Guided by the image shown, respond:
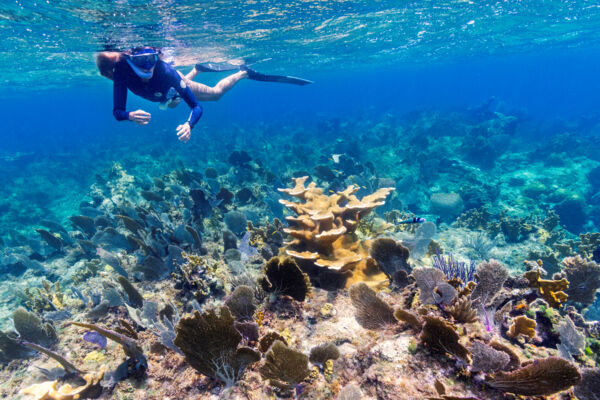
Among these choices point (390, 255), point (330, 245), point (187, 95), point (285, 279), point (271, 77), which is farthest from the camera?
point (271, 77)

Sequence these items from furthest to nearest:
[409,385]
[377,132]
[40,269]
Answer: [377,132] → [40,269] → [409,385]

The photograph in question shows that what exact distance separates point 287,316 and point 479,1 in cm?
2027

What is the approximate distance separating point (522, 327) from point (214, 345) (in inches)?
97.9

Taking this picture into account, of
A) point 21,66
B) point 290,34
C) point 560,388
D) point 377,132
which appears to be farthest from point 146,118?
point 21,66

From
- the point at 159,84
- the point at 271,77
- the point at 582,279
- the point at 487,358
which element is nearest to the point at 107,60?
the point at 159,84

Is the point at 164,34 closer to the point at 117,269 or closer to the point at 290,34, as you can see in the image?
the point at 290,34

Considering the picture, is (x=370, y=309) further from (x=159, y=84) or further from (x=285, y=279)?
(x=159, y=84)

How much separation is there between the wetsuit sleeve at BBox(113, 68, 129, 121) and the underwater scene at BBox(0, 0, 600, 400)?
0.04 m

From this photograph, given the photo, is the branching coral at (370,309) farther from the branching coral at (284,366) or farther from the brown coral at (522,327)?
the brown coral at (522,327)

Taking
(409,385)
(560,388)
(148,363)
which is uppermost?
(560,388)

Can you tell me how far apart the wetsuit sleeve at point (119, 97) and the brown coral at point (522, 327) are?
6193mm

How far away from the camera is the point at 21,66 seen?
18859 mm

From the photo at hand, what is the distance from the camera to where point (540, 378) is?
1.52 metres

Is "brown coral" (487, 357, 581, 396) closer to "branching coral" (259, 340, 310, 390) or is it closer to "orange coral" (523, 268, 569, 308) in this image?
"branching coral" (259, 340, 310, 390)
